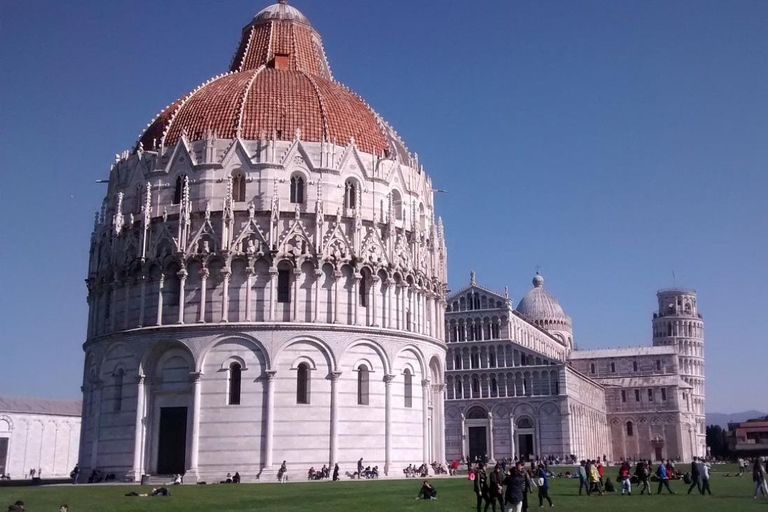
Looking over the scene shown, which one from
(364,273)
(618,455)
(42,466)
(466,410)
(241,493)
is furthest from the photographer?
(618,455)

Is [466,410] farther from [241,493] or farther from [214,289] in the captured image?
[241,493]

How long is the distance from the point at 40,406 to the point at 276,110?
61.6 m

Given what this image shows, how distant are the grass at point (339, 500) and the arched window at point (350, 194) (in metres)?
17.1

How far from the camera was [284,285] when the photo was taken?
46.7 meters

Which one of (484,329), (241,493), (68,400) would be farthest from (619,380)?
(241,493)

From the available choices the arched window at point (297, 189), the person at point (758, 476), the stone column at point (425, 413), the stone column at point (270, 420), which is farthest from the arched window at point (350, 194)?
the person at point (758, 476)

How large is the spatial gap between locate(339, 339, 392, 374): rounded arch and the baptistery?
0.27 ft

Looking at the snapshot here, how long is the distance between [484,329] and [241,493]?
71.2m

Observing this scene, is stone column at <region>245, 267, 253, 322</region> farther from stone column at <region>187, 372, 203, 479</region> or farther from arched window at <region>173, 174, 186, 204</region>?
arched window at <region>173, 174, 186, 204</region>

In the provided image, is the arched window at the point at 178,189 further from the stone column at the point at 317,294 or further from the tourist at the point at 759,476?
the tourist at the point at 759,476

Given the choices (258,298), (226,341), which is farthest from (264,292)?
(226,341)

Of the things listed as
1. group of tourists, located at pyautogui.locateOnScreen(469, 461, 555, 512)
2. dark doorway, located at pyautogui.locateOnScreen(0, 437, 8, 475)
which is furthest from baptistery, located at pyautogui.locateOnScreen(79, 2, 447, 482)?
dark doorway, located at pyautogui.locateOnScreen(0, 437, 8, 475)

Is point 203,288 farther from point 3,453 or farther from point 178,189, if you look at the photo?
point 3,453

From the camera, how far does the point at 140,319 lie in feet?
155
